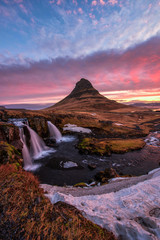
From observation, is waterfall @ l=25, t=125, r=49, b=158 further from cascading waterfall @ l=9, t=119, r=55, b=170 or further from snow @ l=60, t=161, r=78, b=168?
snow @ l=60, t=161, r=78, b=168

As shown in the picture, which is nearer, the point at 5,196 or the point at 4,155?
the point at 5,196

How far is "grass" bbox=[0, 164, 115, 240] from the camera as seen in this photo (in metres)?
4.19

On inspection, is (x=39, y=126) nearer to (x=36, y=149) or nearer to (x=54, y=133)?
(x=54, y=133)

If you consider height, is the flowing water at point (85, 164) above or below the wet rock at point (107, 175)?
below

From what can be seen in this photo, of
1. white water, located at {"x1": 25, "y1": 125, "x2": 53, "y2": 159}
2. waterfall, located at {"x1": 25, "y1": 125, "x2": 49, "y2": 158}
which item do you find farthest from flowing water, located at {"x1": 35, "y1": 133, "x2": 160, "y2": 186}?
waterfall, located at {"x1": 25, "y1": 125, "x2": 49, "y2": 158}

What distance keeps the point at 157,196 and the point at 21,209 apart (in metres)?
10.3

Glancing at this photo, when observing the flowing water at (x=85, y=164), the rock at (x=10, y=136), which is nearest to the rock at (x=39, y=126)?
the flowing water at (x=85, y=164)

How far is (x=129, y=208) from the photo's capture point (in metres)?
7.79

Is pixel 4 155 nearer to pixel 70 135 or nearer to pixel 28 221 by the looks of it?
pixel 28 221

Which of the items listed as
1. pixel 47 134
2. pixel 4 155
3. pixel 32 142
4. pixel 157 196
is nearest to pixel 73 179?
pixel 4 155

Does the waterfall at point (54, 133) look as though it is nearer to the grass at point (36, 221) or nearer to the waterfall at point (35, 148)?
the waterfall at point (35, 148)

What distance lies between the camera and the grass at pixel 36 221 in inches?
165

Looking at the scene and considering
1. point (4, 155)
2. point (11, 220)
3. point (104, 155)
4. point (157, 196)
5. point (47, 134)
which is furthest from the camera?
point (47, 134)

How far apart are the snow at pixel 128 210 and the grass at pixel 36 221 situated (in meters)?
0.84
